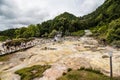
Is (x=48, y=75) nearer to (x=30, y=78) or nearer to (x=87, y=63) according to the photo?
(x=30, y=78)

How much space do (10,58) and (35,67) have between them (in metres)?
18.8

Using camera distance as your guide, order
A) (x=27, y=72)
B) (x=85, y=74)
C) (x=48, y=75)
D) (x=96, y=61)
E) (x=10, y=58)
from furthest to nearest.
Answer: (x=10, y=58) < (x=96, y=61) < (x=27, y=72) < (x=48, y=75) < (x=85, y=74)

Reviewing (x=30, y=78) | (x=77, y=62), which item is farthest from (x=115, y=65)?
(x=30, y=78)

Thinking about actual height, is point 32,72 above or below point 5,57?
below

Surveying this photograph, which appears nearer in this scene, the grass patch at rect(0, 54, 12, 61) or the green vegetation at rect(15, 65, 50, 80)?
the green vegetation at rect(15, 65, 50, 80)

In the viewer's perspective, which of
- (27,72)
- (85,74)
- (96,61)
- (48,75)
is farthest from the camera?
(96,61)

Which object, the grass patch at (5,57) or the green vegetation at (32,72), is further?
the grass patch at (5,57)

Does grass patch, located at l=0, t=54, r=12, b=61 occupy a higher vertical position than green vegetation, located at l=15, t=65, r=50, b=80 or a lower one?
higher

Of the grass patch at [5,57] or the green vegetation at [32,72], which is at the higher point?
the grass patch at [5,57]

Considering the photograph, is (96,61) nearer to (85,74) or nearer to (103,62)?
(103,62)

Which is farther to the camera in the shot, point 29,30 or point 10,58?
point 29,30

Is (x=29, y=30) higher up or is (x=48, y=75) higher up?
(x=29, y=30)

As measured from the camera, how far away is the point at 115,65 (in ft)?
154

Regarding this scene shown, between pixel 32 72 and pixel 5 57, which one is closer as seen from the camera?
pixel 32 72
